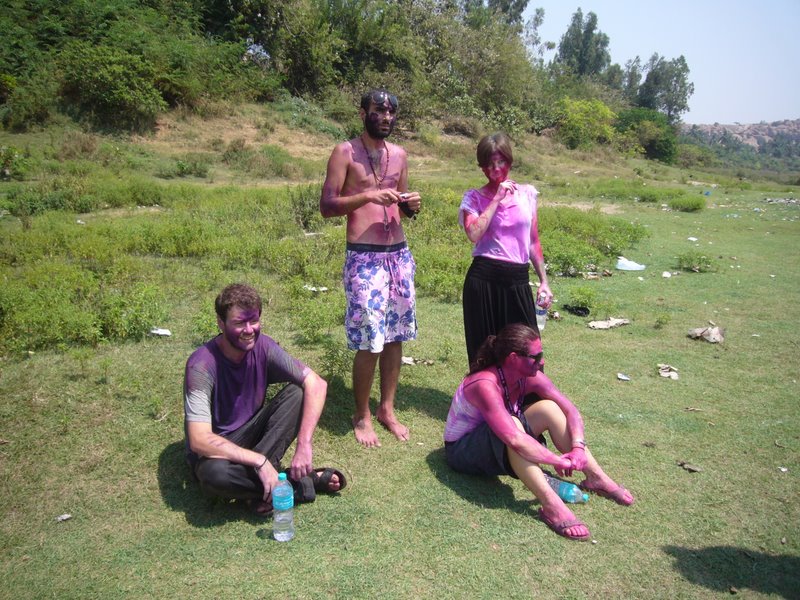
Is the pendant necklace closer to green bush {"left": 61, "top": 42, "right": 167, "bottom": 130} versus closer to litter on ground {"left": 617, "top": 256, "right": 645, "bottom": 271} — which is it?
litter on ground {"left": 617, "top": 256, "right": 645, "bottom": 271}

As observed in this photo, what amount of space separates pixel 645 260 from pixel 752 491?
6.29 m

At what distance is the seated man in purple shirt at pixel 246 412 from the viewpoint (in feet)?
9.95

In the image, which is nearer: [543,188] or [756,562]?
[756,562]

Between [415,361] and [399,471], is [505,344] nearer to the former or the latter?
[399,471]

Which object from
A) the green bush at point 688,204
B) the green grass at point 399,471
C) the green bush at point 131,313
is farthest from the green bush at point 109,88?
the green bush at point 688,204

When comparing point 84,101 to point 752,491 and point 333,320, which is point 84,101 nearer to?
point 333,320

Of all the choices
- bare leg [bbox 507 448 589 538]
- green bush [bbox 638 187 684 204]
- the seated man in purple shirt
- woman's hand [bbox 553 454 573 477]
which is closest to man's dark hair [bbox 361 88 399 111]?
the seated man in purple shirt

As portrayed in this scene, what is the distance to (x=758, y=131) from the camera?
5522 inches

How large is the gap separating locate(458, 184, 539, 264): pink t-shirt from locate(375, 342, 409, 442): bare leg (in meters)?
0.86

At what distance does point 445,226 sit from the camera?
32.6ft

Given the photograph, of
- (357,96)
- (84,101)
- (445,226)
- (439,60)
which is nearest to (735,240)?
(445,226)

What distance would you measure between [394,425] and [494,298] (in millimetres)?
1072

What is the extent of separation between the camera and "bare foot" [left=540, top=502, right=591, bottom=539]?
10.1 ft

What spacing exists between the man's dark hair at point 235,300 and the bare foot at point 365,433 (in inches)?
48.2
